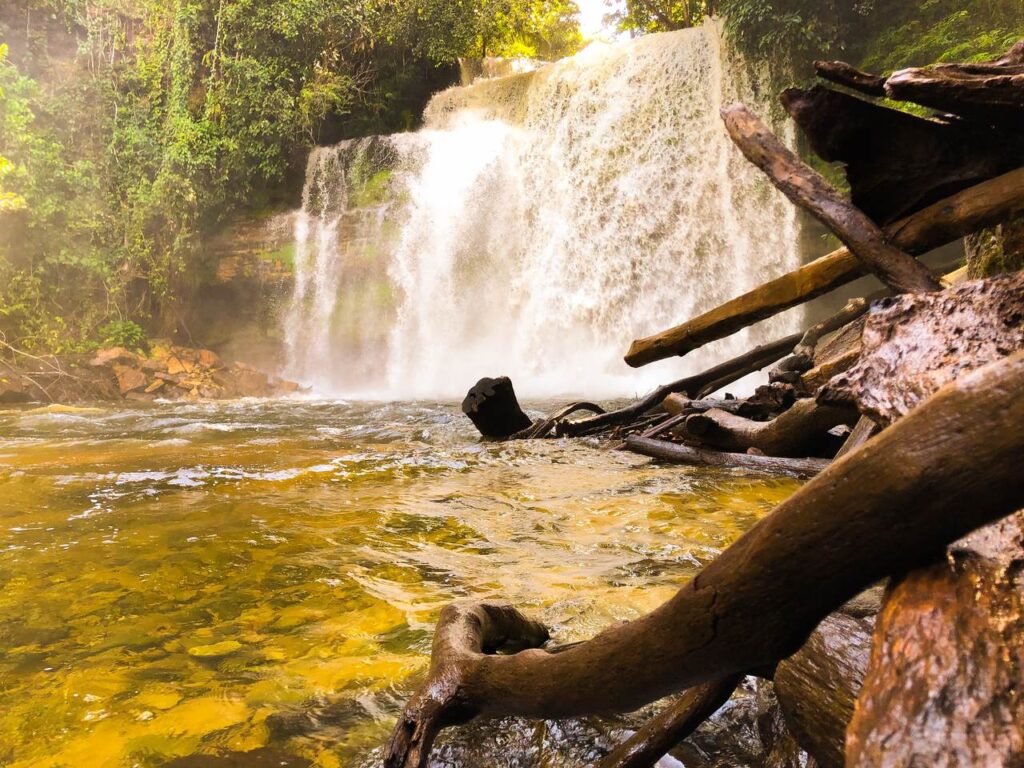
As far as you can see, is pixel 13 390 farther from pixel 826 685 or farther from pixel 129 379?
pixel 826 685

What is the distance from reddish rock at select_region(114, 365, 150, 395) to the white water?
15.7 feet

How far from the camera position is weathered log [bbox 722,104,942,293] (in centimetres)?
240

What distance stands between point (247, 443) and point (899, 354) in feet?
25.3

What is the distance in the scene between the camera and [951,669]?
0.80 meters

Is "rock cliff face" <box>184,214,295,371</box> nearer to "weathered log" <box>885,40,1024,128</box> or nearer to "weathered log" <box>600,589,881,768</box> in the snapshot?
"weathered log" <box>885,40,1024,128</box>

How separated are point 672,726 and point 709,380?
17.0 feet

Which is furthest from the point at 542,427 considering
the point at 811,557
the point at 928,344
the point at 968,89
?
the point at 811,557

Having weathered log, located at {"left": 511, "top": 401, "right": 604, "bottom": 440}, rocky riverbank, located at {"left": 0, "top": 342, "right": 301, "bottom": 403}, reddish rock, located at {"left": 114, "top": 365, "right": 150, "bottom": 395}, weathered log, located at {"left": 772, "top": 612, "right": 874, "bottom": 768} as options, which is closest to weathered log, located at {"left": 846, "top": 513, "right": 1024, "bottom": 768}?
weathered log, located at {"left": 772, "top": 612, "right": 874, "bottom": 768}

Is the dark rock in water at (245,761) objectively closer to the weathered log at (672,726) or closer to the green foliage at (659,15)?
the weathered log at (672,726)

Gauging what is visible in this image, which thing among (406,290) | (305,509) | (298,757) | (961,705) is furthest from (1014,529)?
(406,290)

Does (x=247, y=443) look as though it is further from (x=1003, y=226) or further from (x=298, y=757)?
(x=1003, y=226)

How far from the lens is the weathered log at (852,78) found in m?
1.88

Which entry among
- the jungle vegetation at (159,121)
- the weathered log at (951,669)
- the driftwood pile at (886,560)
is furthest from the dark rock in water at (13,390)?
the weathered log at (951,669)

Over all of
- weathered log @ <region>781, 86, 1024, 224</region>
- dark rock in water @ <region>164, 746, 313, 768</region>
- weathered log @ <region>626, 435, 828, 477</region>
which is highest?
weathered log @ <region>781, 86, 1024, 224</region>
